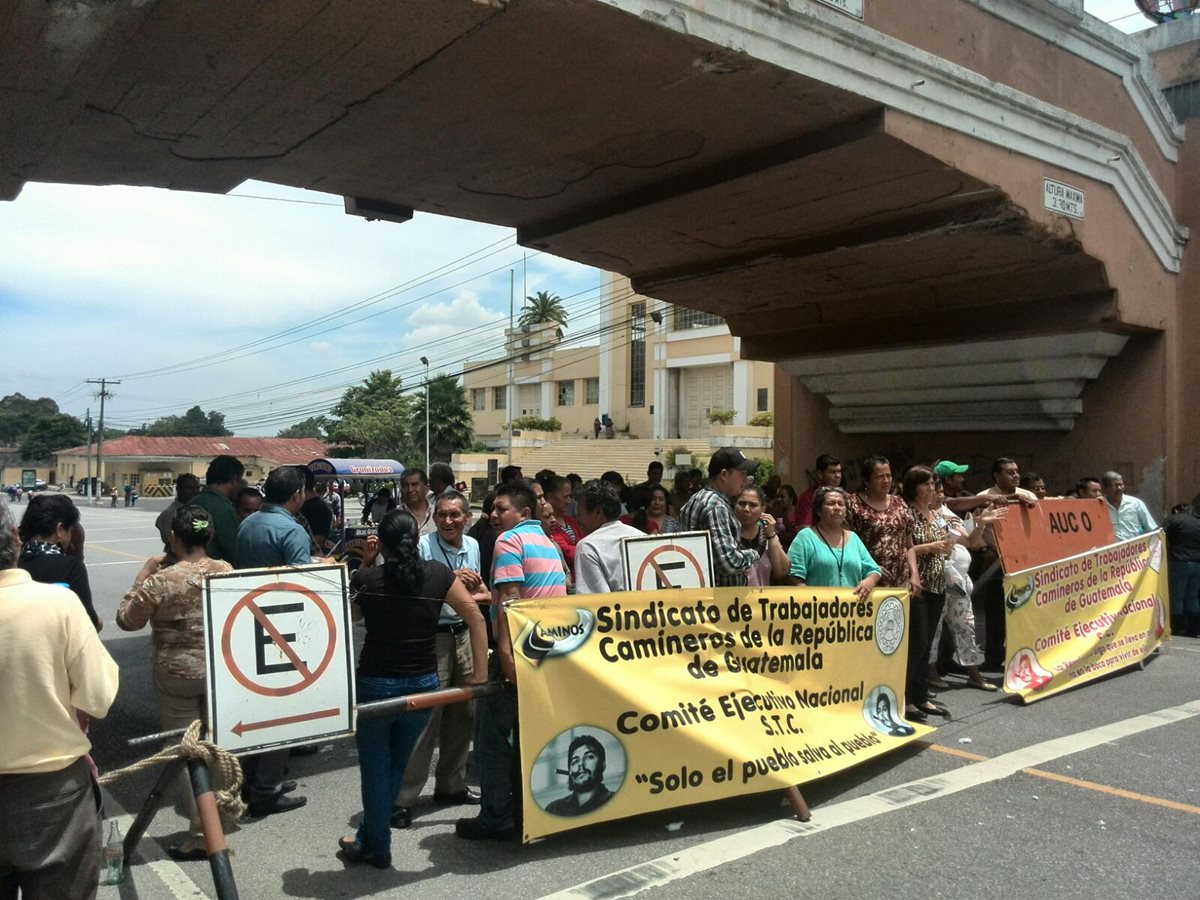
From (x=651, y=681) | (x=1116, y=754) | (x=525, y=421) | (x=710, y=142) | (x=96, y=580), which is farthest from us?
(x=525, y=421)

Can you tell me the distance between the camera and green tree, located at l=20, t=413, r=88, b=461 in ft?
339

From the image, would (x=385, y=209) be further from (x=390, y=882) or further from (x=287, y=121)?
(x=390, y=882)

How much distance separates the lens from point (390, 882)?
4.07 metres

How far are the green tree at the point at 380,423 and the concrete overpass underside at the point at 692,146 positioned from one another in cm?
5514

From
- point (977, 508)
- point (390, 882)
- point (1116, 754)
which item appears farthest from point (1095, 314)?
point (390, 882)

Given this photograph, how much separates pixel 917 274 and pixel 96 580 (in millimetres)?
14532

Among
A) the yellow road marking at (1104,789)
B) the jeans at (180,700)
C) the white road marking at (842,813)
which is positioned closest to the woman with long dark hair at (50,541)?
the jeans at (180,700)

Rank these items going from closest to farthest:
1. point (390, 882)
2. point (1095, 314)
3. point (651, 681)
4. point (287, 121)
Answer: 1. point (390, 882)
2. point (651, 681)
3. point (287, 121)
4. point (1095, 314)

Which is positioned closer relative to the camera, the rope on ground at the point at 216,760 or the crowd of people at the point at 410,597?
the crowd of people at the point at 410,597

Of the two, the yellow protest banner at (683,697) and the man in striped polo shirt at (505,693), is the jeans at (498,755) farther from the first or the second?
the yellow protest banner at (683,697)

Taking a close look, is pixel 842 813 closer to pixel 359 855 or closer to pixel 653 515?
pixel 359 855

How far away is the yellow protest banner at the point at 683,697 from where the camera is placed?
4.36 metres

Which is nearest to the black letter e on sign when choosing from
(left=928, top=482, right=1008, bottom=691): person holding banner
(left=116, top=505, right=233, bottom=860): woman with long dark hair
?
(left=116, top=505, right=233, bottom=860): woman with long dark hair

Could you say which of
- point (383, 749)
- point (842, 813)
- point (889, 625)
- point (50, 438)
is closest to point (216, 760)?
point (383, 749)
